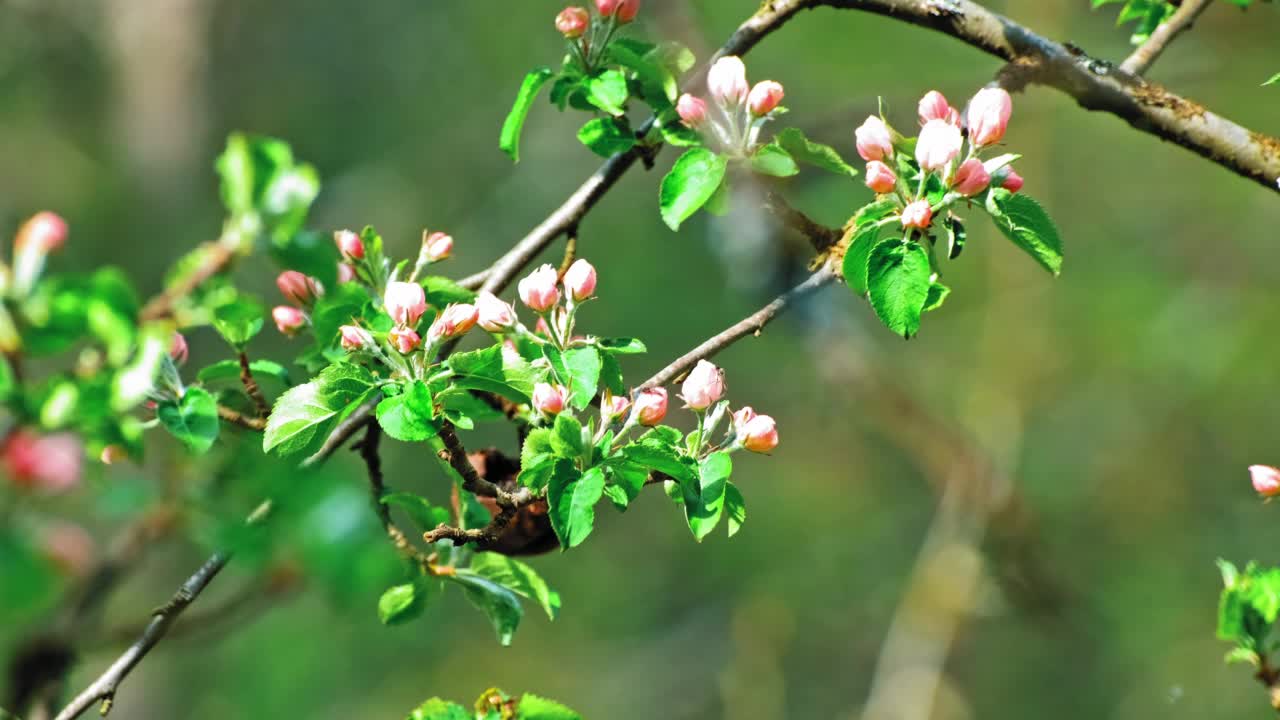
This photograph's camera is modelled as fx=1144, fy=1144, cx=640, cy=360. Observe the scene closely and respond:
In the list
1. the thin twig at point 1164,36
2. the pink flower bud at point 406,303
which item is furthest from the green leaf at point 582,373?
the thin twig at point 1164,36

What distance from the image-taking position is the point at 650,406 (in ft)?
2.70

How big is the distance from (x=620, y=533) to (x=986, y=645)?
178 cm

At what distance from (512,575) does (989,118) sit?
54 centimetres

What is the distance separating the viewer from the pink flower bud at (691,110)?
35.7 inches

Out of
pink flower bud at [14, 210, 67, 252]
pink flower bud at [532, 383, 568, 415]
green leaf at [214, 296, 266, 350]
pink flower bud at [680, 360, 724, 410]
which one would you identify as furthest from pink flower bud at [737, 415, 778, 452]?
pink flower bud at [14, 210, 67, 252]

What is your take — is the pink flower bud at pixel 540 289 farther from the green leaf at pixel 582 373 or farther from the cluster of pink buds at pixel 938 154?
the cluster of pink buds at pixel 938 154

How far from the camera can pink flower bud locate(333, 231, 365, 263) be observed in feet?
3.11

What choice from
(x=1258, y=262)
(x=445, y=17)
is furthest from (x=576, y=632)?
(x=445, y=17)

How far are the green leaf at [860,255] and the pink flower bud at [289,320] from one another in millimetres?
475

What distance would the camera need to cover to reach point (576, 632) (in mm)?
5590

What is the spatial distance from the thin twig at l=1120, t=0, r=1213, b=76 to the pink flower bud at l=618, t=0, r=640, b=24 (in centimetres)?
43

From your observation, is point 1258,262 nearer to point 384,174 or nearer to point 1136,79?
point 1136,79

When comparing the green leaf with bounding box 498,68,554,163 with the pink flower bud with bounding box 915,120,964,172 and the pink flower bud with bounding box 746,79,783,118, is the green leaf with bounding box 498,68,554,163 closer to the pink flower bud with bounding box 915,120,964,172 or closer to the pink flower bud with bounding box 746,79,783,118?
the pink flower bud with bounding box 746,79,783,118

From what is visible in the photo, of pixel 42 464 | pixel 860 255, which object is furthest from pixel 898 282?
pixel 42 464
